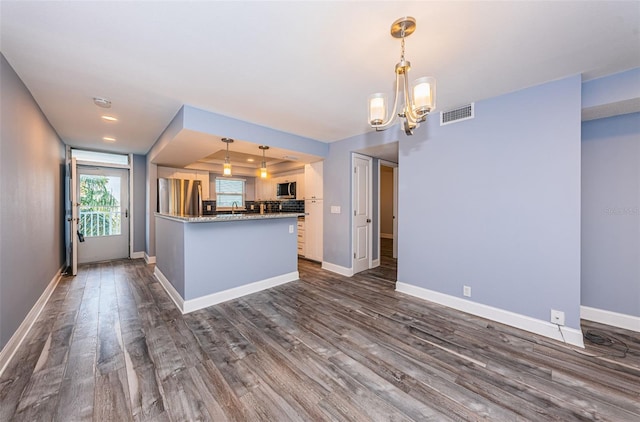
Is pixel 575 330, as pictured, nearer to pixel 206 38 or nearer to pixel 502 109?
pixel 502 109

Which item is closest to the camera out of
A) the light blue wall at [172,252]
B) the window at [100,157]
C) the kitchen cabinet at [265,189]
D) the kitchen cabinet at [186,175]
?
the light blue wall at [172,252]

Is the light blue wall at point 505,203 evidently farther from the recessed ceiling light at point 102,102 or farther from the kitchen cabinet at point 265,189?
the kitchen cabinet at point 265,189

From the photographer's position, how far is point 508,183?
2.54m

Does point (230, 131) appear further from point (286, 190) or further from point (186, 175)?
point (186, 175)

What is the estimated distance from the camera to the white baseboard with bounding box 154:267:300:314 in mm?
2818

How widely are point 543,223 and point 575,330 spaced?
100 cm

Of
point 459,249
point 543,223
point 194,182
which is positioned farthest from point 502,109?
point 194,182

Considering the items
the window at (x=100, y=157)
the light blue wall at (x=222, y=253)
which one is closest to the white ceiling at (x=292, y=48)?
the light blue wall at (x=222, y=253)

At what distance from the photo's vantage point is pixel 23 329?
2232mm

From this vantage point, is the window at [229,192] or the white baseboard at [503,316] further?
the window at [229,192]

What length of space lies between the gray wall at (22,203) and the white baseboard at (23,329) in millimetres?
55

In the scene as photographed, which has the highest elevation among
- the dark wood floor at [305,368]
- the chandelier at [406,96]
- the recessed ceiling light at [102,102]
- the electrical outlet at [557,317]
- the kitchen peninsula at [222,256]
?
the recessed ceiling light at [102,102]

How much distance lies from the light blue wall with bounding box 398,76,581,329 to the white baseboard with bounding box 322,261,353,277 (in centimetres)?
119

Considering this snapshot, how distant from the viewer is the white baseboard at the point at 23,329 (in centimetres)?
185
